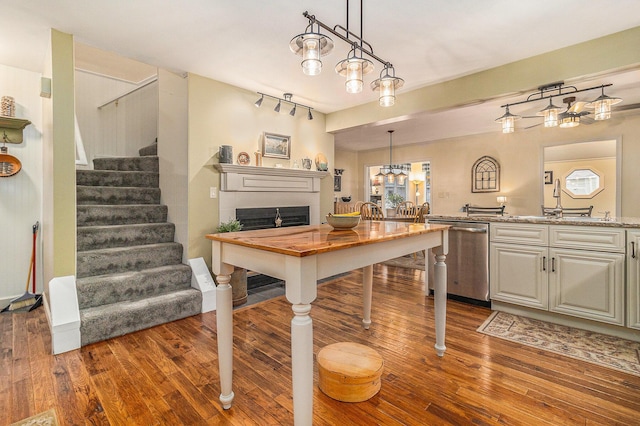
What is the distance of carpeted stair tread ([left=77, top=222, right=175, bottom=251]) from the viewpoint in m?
3.10

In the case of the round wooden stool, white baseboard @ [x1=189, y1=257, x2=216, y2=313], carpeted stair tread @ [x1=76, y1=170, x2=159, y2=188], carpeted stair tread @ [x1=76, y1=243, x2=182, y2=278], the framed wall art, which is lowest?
the round wooden stool

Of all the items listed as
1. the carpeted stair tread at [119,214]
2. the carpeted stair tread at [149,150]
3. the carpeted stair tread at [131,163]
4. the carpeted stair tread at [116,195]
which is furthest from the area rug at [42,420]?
the carpeted stair tread at [149,150]

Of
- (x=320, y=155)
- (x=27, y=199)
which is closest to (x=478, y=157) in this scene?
(x=320, y=155)

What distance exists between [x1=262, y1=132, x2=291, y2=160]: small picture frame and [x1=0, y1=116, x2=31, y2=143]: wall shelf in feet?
8.32

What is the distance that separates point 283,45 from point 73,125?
199 cm

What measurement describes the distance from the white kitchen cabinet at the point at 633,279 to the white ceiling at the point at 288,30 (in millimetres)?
1754

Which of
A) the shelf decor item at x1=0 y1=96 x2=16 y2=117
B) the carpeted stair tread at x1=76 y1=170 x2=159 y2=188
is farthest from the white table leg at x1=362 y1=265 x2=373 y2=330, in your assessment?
the shelf decor item at x1=0 y1=96 x2=16 y2=117

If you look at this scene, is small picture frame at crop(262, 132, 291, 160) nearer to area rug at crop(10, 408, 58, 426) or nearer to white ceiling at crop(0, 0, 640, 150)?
white ceiling at crop(0, 0, 640, 150)

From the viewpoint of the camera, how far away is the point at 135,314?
2.71 meters

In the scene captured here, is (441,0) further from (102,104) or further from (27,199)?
(102,104)

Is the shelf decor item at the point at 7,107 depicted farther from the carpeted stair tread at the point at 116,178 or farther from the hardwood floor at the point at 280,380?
the hardwood floor at the point at 280,380

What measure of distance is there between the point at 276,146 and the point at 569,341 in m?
3.80

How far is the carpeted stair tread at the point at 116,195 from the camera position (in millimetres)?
3572

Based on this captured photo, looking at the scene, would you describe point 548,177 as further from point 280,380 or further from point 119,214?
point 119,214
